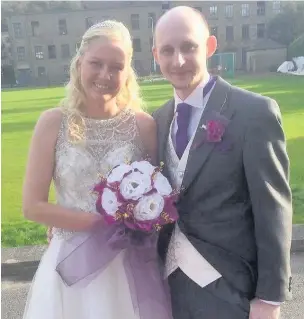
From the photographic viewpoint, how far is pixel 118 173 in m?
2.32

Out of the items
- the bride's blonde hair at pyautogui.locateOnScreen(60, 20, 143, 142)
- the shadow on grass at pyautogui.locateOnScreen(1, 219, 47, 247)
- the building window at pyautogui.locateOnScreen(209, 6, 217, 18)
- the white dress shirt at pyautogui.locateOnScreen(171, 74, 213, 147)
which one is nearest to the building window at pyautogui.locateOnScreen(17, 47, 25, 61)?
the building window at pyautogui.locateOnScreen(209, 6, 217, 18)

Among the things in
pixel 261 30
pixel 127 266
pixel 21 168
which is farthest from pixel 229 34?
pixel 127 266

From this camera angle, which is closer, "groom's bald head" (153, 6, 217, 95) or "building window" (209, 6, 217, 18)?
"groom's bald head" (153, 6, 217, 95)

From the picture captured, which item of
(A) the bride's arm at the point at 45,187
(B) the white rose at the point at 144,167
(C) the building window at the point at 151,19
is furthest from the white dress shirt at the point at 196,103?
(C) the building window at the point at 151,19

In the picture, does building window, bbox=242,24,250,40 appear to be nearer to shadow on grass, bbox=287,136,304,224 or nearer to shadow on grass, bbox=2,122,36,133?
shadow on grass, bbox=2,122,36,133

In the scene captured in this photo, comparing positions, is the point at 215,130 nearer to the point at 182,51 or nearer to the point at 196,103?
the point at 196,103

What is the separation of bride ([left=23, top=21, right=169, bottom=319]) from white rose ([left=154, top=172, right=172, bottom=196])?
0.41 m

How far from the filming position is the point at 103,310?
2.63 m

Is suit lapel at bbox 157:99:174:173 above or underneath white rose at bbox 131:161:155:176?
above

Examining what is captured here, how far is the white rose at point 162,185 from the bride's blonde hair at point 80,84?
59cm

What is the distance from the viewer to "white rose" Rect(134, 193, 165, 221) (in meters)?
2.21

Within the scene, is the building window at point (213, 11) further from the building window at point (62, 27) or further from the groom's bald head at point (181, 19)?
Result: the groom's bald head at point (181, 19)

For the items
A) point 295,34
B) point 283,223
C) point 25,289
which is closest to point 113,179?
point 283,223

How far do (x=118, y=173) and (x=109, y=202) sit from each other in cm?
15
